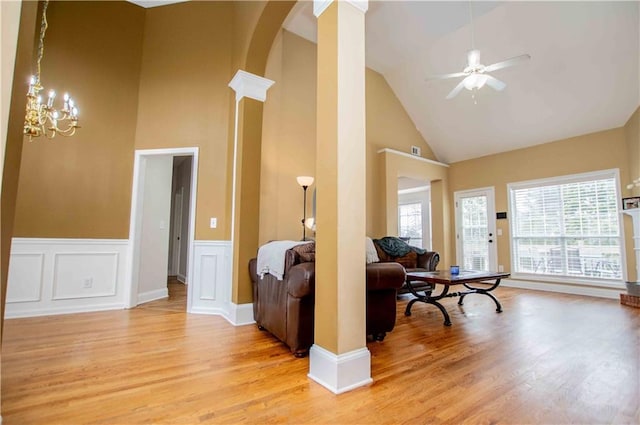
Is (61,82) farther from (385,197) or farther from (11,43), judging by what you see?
(385,197)

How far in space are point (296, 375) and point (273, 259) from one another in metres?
0.91

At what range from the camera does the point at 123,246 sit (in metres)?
3.79

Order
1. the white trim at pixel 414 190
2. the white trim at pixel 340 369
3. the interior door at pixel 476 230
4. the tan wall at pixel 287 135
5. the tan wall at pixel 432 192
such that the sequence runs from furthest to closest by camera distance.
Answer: the white trim at pixel 414 190 → the interior door at pixel 476 230 → the tan wall at pixel 432 192 → the tan wall at pixel 287 135 → the white trim at pixel 340 369

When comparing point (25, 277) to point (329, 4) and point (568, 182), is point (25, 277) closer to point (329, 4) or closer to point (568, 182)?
point (329, 4)

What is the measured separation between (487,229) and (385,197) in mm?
2485

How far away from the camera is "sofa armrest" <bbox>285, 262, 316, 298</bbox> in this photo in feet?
6.86

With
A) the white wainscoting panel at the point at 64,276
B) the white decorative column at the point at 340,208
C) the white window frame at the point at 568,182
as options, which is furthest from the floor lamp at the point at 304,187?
the white window frame at the point at 568,182

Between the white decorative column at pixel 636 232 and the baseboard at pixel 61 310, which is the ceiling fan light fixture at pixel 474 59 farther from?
the baseboard at pixel 61 310

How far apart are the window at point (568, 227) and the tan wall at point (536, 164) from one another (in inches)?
5.4

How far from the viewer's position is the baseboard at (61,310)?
127 inches

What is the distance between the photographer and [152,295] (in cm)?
434

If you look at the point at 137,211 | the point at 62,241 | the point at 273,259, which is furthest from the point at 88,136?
the point at 273,259

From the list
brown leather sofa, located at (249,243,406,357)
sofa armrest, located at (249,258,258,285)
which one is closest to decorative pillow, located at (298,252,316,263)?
brown leather sofa, located at (249,243,406,357)

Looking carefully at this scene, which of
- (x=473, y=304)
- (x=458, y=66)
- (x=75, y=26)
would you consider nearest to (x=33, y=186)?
(x=75, y=26)
